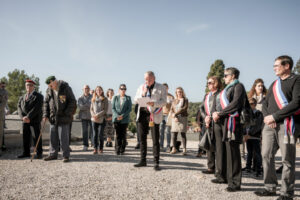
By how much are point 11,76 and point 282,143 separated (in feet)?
146

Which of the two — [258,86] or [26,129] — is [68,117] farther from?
[258,86]

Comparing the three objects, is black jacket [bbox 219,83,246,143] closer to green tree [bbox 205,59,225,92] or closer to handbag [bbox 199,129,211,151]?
handbag [bbox 199,129,211,151]

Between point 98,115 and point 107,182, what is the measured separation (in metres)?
3.51

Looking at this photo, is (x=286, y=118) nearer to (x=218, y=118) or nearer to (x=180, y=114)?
(x=218, y=118)

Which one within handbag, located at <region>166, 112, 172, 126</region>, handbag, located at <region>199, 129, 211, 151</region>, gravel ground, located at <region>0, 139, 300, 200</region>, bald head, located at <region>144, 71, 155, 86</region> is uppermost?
bald head, located at <region>144, 71, 155, 86</region>

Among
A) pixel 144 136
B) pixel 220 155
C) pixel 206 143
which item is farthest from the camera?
pixel 144 136

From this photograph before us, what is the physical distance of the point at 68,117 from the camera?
5691mm

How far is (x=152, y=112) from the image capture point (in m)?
4.92

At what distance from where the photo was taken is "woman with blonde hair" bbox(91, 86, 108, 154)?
705cm

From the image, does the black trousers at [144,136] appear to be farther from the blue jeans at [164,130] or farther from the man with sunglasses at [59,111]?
the blue jeans at [164,130]

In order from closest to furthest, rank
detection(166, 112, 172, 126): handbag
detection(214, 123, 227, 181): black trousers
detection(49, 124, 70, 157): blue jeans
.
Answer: detection(214, 123, 227, 181): black trousers
detection(49, 124, 70, 157): blue jeans
detection(166, 112, 172, 126): handbag

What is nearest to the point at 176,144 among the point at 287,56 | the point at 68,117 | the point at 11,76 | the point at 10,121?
the point at 68,117

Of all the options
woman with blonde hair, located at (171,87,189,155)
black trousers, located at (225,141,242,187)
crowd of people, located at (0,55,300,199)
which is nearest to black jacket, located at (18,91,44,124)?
crowd of people, located at (0,55,300,199)

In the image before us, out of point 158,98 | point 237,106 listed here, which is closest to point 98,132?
point 158,98
